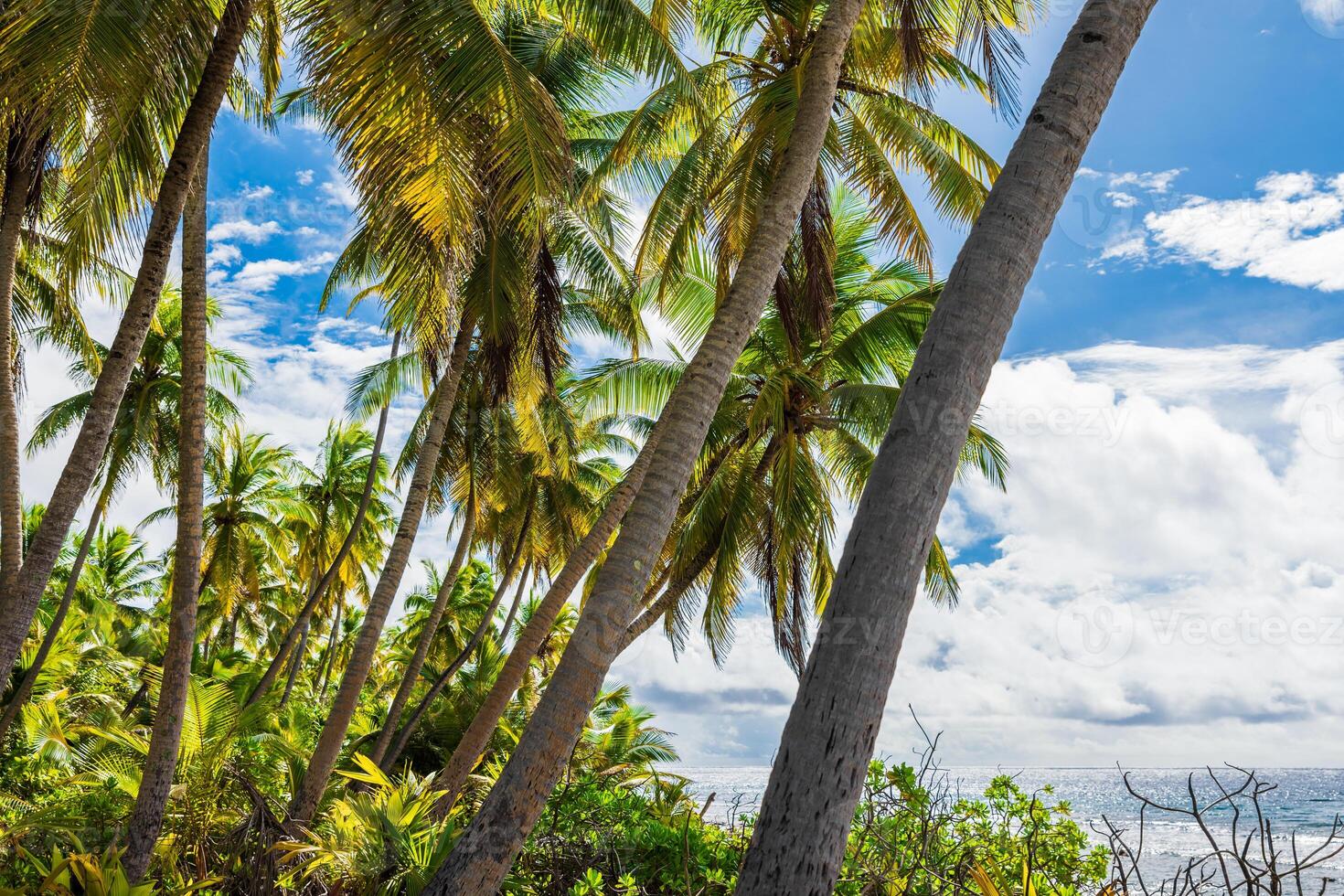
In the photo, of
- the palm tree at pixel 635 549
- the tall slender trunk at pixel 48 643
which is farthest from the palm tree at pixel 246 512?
the palm tree at pixel 635 549

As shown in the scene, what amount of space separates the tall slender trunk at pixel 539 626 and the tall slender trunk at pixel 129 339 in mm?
3567

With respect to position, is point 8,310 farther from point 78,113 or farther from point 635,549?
point 635,549

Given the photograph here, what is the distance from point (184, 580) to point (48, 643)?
10.1 m

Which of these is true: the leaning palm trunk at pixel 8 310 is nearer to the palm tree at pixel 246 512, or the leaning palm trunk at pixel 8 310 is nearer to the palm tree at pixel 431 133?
the palm tree at pixel 431 133

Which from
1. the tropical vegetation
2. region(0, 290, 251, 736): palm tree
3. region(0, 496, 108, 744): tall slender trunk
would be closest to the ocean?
the tropical vegetation

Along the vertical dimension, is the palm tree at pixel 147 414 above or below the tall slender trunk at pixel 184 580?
above

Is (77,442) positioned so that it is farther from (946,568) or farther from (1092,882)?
(946,568)

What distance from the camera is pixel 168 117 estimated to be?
792 cm

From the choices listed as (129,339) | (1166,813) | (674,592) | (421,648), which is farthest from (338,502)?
(1166,813)

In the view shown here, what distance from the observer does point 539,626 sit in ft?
26.1

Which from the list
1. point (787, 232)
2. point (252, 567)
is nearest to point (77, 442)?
point (787, 232)

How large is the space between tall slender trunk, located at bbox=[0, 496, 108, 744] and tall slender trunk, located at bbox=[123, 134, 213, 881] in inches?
292

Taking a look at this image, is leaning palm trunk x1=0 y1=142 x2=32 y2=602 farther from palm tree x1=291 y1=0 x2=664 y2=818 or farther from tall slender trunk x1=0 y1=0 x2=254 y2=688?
palm tree x1=291 y1=0 x2=664 y2=818

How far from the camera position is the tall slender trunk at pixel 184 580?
629 centimetres
